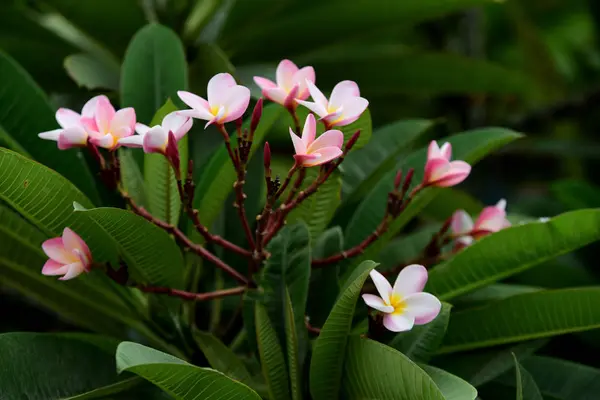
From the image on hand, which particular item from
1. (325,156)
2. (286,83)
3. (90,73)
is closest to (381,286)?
(325,156)

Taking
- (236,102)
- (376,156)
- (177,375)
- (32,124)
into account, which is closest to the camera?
(177,375)

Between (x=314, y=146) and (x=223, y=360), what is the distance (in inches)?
9.1

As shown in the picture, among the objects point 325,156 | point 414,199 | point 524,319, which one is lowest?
point 524,319

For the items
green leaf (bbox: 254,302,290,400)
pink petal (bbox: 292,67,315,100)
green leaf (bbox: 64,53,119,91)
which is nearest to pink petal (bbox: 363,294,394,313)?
green leaf (bbox: 254,302,290,400)

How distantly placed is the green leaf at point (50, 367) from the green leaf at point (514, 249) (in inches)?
13.5

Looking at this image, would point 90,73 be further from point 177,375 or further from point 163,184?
point 177,375

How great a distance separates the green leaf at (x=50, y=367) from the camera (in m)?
0.63

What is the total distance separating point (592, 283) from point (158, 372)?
2.66 ft

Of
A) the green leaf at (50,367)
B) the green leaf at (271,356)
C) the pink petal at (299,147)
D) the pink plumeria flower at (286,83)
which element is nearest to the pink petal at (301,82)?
the pink plumeria flower at (286,83)

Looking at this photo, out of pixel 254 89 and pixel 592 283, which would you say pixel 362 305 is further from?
pixel 592 283

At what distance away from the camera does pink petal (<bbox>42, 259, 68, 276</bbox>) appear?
2.11 feet

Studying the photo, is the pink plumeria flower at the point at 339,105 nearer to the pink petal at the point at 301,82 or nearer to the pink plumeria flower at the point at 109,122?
the pink petal at the point at 301,82

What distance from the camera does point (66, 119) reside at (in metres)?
0.68

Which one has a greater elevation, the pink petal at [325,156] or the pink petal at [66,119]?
the pink petal at [66,119]
